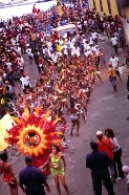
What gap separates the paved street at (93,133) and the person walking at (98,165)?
874 millimetres

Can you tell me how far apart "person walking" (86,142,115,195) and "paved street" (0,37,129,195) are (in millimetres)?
874

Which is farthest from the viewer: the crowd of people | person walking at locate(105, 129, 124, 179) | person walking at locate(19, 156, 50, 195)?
the crowd of people

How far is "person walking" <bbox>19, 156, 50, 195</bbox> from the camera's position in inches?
304

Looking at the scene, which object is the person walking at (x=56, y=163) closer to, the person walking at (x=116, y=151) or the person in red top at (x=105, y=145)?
the person in red top at (x=105, y=145)

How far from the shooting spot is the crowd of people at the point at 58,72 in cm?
934

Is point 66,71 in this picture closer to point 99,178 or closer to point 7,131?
point 7,131

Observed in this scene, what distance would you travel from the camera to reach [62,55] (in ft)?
83.7

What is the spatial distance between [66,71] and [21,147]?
10.3m

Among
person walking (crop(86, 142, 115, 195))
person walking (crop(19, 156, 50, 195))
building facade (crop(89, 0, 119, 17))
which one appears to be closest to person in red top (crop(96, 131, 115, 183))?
person walking (crop(86, 142, 115, 195))

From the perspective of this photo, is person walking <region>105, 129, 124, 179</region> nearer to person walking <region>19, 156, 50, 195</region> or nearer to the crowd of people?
the crowd of people

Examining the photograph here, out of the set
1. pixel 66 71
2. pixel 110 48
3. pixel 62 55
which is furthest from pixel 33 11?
pixel 66 71

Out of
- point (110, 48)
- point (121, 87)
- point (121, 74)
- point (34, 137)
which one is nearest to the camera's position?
point (34, 137)

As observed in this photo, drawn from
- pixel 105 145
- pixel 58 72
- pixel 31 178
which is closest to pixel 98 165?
pixel 105 145

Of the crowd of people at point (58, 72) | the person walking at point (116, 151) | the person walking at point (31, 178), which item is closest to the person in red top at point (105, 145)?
the crowd of people at point (58, 72)
